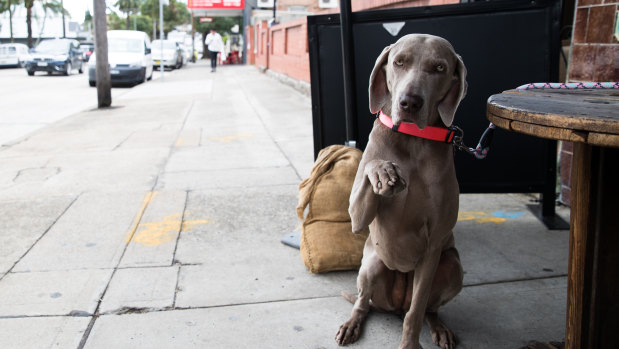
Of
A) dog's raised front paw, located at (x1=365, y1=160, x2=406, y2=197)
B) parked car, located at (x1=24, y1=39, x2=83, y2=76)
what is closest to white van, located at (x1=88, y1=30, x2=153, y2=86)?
parked car, located at (x1=24, y1=39, x2=83, y2=76)

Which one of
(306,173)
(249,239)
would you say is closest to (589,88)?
(249,239)

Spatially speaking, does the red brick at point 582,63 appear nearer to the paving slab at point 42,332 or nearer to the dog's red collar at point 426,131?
the dog's red collar at point 426,131

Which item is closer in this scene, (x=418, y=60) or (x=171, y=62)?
(x=418, y=60)

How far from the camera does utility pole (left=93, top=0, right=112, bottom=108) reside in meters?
11.8

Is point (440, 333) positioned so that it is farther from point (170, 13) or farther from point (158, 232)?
point (170, 13)

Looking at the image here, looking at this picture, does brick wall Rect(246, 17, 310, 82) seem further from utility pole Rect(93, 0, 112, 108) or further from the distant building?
the distant building

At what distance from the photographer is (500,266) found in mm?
3602

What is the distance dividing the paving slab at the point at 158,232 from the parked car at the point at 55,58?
23589 mm

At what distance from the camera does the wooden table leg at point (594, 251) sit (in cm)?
207

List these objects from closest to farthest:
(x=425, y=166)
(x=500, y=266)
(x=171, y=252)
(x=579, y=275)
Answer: (x=579, y=275) → (x=425, y=166) → (x=500, y=266) → (x=171, y=252)

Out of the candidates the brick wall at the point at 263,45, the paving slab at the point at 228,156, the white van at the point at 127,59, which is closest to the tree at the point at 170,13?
the brick wall at the point at 263,45

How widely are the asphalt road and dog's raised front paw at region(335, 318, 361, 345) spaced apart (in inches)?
291

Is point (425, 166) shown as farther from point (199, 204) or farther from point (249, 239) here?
point (199, 204)

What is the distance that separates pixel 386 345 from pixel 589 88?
1562mm
